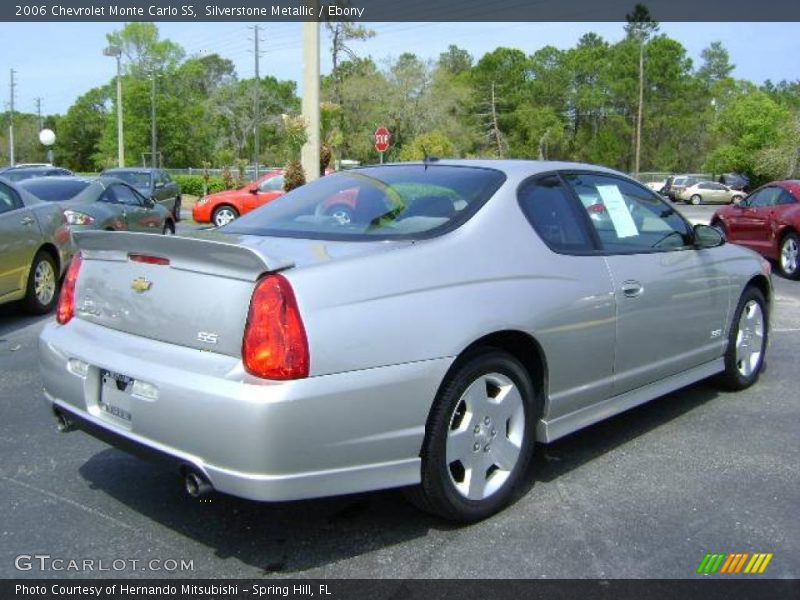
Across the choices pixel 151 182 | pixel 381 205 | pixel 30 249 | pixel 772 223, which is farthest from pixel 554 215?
pixel 151 182

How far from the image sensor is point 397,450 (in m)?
3.10

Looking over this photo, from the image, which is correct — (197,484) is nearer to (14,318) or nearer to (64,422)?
(64,422)

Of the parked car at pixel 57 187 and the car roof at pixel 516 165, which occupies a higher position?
the car roof at pixel 516 165

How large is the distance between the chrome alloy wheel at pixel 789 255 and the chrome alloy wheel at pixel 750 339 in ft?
24.2

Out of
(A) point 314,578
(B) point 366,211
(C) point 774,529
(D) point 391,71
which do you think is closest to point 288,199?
(B) point 366,211

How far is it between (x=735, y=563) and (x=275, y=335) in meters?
2.02

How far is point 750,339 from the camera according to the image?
18.5 ft

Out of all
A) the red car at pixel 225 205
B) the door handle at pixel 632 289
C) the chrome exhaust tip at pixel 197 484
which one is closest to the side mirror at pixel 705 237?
the door handle at pixel 632 289

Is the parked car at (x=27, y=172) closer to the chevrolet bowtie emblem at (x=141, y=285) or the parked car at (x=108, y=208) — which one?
the parked car at (x=108, y=208)

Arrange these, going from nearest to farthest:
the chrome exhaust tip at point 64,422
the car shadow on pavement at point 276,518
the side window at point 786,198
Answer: the car shadow on pavement at point 276,518 → the chrome exhaust tip at point 64,422 → the side window at point 786,198

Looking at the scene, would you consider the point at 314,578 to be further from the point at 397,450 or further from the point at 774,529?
the point at 774,529

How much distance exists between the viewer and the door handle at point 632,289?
13.6ft

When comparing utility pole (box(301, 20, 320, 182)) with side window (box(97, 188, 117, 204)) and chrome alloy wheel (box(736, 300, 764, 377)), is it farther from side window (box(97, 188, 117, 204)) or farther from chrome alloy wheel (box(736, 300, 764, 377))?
chrome alloy wheel (box(736, 300, 764, 377))
